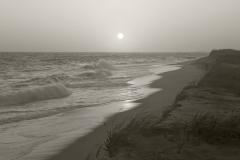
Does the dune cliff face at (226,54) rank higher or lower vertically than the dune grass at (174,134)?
higher

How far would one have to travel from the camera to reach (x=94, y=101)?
10.0 metres

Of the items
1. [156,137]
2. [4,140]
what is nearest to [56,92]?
[4,140]

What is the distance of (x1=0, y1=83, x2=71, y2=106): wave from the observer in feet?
32.6

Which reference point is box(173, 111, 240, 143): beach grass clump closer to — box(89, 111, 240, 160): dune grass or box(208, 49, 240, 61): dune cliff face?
box(89, 111, 240, 160): dune grass

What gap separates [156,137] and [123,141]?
62cm

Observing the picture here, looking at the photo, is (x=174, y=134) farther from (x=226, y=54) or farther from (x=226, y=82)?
(x=226, y=54)

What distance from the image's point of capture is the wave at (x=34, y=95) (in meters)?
9.93

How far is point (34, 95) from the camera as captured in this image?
10.7 m

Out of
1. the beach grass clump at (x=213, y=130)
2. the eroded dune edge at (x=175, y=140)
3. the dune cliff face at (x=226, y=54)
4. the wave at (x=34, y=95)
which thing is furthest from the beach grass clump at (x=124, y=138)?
the dune cliff face at (x=226, y=54)

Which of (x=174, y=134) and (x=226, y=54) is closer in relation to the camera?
(x=174, y=134)

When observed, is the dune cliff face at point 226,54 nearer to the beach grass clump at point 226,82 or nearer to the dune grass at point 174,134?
the beach grass clump at point 226,82

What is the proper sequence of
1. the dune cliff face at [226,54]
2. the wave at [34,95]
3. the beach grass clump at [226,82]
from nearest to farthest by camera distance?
the beach grass clump at [226,82] < the wave at [34,95] < the dune cliff face at [226,54]

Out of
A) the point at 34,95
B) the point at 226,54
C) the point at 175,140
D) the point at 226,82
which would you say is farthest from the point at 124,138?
the point at 226,54

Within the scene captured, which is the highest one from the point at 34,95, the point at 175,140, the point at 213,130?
the point at 213,130
